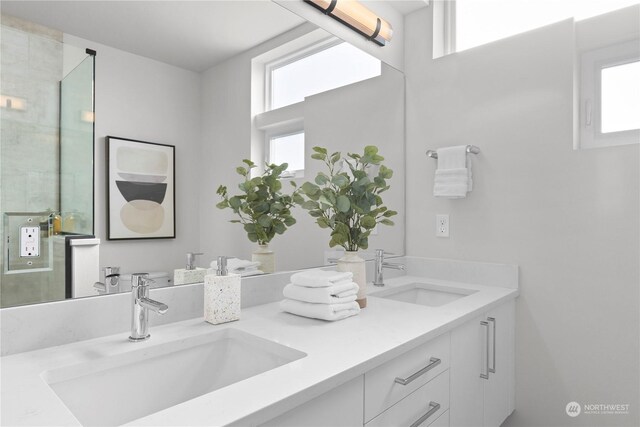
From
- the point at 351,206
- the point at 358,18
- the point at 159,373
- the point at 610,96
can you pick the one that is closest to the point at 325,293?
the point at 351,206

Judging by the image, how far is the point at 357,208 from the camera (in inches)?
55.7

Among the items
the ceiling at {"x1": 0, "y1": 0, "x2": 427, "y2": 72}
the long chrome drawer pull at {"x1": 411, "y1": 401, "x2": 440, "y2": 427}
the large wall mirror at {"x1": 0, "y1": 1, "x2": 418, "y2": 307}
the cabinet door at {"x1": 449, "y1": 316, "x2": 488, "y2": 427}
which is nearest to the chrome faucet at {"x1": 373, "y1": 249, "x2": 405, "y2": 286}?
the large wall mirror at {"x1": 0, "y1": 1, "x2": 418, "y2": 307}

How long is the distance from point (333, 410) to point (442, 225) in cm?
137

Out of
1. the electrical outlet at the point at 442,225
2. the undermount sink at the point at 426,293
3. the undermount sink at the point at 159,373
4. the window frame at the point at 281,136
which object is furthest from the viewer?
the electrical outlet at the point at 442,225

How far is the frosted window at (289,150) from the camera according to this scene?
1463 mm

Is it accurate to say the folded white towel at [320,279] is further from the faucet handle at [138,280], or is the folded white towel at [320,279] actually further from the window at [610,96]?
the window at [610,96]

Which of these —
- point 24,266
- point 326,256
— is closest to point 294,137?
point 326,256

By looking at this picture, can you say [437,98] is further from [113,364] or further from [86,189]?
[113,364]

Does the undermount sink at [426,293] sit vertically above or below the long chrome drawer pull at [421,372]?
above

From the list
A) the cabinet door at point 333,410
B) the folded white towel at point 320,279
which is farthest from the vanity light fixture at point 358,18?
the cabinet door at point 333,410

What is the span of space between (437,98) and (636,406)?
1549 millimetres

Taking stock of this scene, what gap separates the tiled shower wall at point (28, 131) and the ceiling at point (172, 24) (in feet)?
0.21

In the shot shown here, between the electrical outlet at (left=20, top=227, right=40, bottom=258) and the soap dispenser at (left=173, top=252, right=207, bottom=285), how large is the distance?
1.25ft

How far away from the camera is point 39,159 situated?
2.76 ft
